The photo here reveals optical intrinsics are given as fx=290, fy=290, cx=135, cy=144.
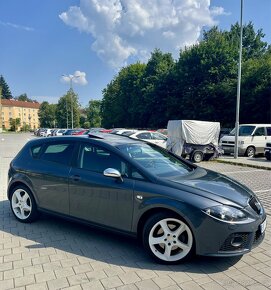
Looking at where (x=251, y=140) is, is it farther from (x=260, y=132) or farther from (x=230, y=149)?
(x=230, y=149)

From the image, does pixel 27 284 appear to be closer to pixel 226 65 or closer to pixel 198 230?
pixel 198 230

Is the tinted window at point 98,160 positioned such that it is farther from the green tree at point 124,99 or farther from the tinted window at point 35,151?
the green tree at point 124,99

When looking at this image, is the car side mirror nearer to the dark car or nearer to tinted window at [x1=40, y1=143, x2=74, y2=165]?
the dark car

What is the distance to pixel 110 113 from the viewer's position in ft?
170

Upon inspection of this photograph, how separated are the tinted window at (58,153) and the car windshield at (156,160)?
88cm

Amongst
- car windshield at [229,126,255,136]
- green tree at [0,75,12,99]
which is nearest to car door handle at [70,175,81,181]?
car windshield at [229,126,255,136]

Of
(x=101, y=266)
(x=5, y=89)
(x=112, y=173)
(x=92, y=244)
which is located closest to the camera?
(x=101, y=266)

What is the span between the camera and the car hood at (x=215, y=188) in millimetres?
3394

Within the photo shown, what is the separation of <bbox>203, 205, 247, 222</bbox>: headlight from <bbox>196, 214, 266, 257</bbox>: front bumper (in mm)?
50

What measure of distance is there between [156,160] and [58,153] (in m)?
1.58

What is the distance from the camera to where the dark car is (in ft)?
10.7

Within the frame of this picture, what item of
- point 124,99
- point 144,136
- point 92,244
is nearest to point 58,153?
point 92,244

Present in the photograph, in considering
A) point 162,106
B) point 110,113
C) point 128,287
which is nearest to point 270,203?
point 128,287

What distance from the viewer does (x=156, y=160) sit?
4.28 m
